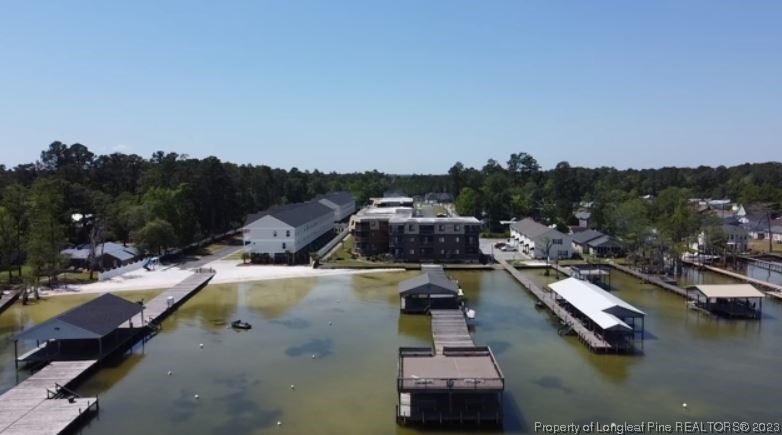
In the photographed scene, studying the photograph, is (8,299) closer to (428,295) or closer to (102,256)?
(102,256)

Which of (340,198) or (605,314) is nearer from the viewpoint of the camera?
(605,314)

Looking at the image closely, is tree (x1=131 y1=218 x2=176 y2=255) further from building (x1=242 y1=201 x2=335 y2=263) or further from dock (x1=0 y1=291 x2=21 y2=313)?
dock (x1=0 y1=291 x2=21 y2=313)

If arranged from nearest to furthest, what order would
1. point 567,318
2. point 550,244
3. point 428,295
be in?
point 567,318, point 428,295, point 550,244

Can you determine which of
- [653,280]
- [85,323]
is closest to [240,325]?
[85,323]

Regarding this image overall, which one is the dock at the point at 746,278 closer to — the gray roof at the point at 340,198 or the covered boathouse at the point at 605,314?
the covered boathouse at the point at 605,314

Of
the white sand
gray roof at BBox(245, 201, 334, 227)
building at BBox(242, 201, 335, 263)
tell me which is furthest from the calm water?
gray roof at BBox(245, 201, 334, 227)

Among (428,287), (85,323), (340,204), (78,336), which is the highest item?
(340,204)

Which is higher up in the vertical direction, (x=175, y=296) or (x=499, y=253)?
(x=499, y=253)
